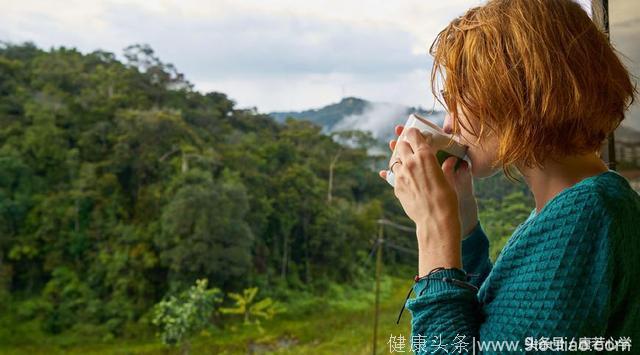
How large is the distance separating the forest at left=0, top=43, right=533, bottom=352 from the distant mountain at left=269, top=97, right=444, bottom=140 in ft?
0.19

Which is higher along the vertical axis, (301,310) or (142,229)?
(142,229)

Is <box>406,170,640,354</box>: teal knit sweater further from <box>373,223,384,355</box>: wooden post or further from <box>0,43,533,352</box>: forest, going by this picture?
<box>373,223,384,355</box>: wooden post

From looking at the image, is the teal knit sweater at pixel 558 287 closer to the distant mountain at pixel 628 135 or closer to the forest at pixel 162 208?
the distant mountain at pixel 628 135

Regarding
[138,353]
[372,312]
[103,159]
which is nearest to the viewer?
[138,353]

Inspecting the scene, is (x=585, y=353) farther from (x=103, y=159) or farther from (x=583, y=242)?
(x=103, y=159)

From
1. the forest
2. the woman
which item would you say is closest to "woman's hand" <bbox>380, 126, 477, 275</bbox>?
the woman

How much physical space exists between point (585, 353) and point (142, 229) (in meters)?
2.75

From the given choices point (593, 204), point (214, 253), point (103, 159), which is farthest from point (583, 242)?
point (103, 159)

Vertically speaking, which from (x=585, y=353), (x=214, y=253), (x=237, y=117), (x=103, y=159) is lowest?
(x=214, y=253)

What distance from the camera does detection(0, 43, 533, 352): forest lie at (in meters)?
2.65

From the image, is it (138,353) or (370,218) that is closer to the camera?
(138,353)

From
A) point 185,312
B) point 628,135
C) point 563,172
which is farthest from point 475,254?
point 185,312

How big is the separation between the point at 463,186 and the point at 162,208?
255cm

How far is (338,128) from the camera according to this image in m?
3.25
